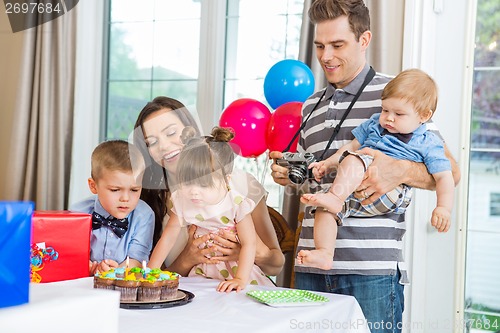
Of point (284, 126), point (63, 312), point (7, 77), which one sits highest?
point (7, 77)

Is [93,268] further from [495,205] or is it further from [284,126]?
[495,205]

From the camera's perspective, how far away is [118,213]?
2020 millimetres

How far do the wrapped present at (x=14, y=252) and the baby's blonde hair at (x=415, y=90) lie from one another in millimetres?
1286

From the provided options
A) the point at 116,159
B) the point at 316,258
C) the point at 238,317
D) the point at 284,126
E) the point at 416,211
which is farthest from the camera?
the point at 416,211

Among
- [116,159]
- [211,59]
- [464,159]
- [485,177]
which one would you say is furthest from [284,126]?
[211,59]

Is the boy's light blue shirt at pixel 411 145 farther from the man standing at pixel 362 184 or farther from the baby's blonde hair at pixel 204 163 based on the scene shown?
the baby's blonde hair at pixel 204 163

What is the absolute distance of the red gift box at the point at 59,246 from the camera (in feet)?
5.19

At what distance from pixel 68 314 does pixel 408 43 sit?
93.1 inches

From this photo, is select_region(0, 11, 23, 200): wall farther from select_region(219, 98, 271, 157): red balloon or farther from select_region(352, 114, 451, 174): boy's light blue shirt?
select_region(352, 114, 451, 174): boy's light blue shirt

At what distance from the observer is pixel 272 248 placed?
7.09 ft

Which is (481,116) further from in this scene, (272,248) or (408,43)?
(272,248)

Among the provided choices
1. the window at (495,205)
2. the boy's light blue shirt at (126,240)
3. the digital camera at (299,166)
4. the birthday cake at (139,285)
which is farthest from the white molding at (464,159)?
the birthday cake at (139,285)

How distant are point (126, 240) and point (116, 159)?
266 mm

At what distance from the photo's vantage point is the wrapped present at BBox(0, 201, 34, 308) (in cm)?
76
